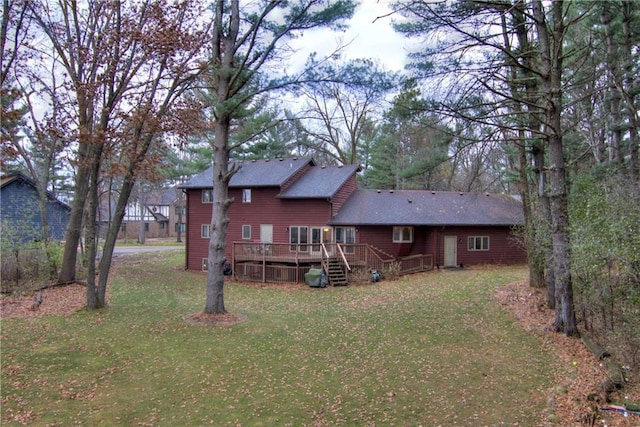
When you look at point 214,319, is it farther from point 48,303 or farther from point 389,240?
point 389,240

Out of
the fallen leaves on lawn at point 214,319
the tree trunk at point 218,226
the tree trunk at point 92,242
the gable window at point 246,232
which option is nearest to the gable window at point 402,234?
the gable window at point 246,232

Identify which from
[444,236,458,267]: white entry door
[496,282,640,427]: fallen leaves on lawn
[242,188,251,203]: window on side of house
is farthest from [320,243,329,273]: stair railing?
[496,282,640,427]: fallen leaves on lawn

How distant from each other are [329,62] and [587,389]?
9609 mm

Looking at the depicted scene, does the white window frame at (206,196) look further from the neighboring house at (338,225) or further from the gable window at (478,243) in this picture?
the gable window at (478,243)

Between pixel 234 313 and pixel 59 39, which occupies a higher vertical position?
pixel 59 39

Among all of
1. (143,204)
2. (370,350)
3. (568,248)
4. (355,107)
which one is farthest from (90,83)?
(143,204)

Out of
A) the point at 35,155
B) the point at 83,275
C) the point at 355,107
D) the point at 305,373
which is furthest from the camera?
the point at 355,107

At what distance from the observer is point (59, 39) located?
46.2 feet

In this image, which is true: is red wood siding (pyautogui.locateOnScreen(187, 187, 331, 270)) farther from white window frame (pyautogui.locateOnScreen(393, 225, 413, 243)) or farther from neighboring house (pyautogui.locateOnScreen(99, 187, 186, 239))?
neighboring house (pyautogui.locateOnScreen(99, 187, 186, 239))

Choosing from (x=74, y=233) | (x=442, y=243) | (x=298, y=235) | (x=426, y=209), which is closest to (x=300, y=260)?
(x=298, y=235)

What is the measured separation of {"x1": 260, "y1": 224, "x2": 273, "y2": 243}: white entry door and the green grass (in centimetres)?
977

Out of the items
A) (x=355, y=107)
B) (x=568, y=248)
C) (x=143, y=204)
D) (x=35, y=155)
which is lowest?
(x=568, y=248)

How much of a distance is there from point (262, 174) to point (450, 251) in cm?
1172

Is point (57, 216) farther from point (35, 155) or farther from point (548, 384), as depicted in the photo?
point (548, 384)
